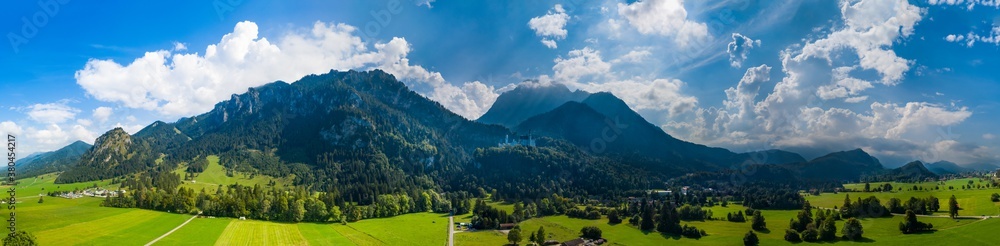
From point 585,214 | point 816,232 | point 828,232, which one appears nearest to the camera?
point 828,232

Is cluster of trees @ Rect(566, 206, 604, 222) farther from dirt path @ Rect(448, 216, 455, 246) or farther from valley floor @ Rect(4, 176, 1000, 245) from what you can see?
dirt path @ Rect(448, 216, 455, 246)

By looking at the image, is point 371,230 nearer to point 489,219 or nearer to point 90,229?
point 489,219

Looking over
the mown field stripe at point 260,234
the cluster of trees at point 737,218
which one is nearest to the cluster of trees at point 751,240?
the cluster of trees at point 737,218

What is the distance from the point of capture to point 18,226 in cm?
8862

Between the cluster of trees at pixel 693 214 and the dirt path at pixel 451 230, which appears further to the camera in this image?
the cluster of trees at pixel 693 214

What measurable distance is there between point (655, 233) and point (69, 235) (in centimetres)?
11211

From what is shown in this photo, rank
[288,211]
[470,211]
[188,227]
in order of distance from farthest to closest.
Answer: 1. [470,211]
2. [288,211]
3. [188,227]

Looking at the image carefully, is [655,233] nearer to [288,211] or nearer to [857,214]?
[857,214]

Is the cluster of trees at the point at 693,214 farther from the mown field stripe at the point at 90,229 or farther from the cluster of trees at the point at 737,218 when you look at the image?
the mown field stripe at the point at 90,229

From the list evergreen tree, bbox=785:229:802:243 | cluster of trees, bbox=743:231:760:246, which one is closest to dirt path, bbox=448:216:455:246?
cluster of trees, bbox=743:231:760:246

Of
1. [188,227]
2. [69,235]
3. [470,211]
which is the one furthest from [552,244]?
[69,235]

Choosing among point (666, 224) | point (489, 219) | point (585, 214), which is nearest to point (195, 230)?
point (489, 219)

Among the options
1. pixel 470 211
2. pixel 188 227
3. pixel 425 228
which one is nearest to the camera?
pixel 188 227

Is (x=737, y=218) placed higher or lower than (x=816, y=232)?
lower
